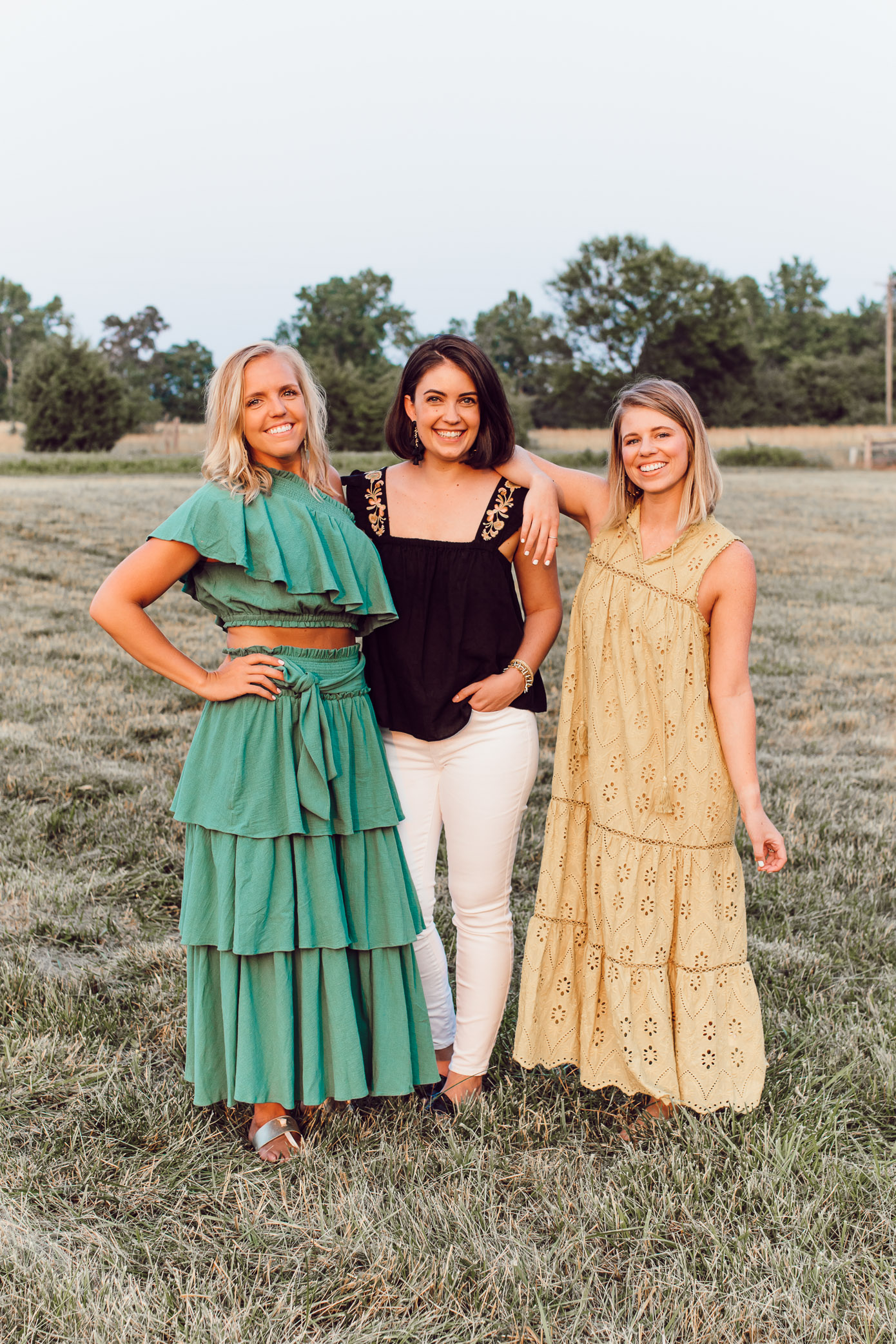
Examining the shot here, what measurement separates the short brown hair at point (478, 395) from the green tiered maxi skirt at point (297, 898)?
0.66 meters

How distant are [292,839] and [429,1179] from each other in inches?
36.3

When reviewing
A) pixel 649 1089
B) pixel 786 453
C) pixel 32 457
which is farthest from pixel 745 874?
pixel 786 453

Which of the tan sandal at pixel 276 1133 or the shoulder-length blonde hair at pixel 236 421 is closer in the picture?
the shoulder-length blonde hair at pixel 236 421

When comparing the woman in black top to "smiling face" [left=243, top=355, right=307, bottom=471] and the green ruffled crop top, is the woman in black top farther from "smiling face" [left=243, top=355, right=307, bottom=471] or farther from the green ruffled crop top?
"smiling face" [left=243, top=355, right=307, bottom=471]

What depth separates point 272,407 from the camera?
250 cm

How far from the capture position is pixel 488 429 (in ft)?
8.86

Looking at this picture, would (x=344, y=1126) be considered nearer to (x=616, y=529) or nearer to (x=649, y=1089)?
(x=649, y=1089)

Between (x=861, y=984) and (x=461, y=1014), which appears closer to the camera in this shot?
(x=461, y=1014)

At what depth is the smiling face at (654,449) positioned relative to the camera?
250 cm

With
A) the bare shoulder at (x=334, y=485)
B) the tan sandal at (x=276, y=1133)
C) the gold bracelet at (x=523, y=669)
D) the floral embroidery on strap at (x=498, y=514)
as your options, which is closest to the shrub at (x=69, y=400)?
the bare shoulder at (x=334, y=485)

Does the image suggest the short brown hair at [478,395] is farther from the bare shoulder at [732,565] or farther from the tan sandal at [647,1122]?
the tan sandal at [647,1122]

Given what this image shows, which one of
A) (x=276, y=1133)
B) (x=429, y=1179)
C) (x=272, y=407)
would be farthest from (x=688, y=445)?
(x=276, y=1133)

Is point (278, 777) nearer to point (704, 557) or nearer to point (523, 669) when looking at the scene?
point (523, 669)

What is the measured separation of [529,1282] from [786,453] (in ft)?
113
